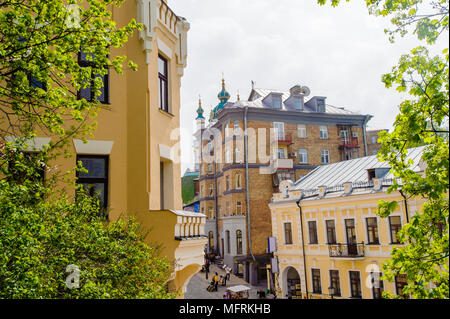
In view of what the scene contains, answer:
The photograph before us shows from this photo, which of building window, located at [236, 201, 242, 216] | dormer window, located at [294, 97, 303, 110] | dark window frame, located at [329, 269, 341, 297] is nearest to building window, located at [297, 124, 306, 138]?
dormer window, located at [294, 97, 303, 110]

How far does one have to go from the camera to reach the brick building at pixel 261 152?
36.3 metres

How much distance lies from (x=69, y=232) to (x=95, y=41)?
281cm

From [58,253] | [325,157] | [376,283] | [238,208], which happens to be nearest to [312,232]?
[376,283]

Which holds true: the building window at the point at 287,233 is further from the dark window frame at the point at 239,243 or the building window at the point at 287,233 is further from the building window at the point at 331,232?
the dark window frame at the point at 239,243

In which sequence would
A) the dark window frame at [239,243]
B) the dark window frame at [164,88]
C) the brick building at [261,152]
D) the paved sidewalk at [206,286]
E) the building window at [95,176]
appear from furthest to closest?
the brick building at [261,152] → the dark window frame at [239,243] → the paved sidewalk at [206,286] → the dark window frame at [164,88] → the building window at [95,176]

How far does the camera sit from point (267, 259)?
35.3m

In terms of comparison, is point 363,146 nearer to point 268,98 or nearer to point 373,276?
point 268,98

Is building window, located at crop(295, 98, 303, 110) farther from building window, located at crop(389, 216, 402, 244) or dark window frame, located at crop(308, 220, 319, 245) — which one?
building window, located at crop(389, 216, 402, 244)

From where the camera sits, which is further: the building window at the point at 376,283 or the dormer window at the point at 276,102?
the dormer window at the point at 276,102

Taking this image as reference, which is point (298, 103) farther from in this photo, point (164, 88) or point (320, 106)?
point (164, 88)

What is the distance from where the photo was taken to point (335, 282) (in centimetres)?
2395

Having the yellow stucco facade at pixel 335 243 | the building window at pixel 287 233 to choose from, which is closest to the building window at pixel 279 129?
the yellow stucco facade at pixel 335 243
